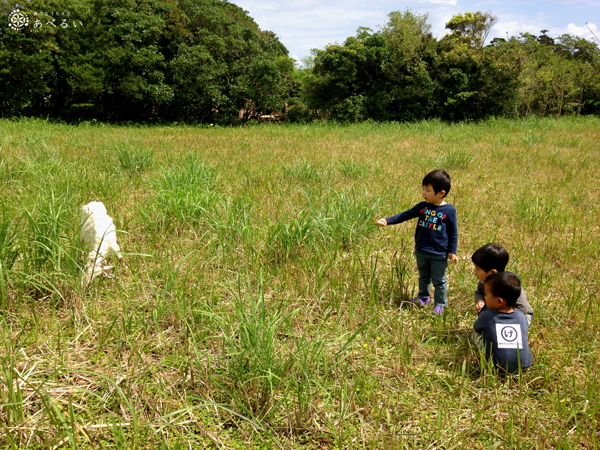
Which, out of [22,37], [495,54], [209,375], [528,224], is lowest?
[209,375]

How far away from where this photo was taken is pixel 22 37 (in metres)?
12.1

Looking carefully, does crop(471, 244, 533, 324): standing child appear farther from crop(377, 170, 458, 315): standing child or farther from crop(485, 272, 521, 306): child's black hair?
crop(377, 170, 458, 315): standing child

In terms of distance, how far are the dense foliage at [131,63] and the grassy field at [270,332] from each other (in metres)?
10.6

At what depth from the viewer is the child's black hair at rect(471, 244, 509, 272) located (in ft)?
7.13

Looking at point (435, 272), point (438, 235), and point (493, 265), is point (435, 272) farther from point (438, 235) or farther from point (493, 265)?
point (493, 265)

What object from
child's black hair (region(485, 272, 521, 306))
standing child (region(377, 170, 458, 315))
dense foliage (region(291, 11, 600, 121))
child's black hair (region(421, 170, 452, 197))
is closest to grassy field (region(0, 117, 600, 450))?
standing child (region(377, 170, 458, 315))

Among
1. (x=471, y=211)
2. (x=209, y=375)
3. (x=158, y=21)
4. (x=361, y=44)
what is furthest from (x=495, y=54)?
(x=209, y=375)

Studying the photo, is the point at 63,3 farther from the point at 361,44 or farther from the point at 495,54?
the point at 495,54

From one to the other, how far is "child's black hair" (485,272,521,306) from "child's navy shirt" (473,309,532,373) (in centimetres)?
8

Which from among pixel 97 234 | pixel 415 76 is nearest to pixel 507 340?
pixel 97 234

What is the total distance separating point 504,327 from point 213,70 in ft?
49.7

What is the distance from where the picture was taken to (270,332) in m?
1.75

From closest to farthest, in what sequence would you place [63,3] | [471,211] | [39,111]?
1. [471,211]
2. [63,3]
3. [39,111]

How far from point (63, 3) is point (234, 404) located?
51.7ft
